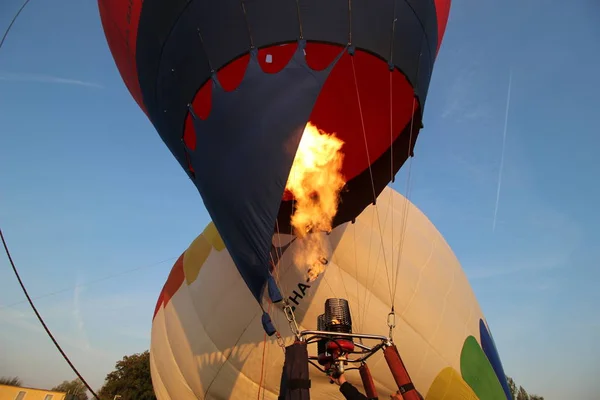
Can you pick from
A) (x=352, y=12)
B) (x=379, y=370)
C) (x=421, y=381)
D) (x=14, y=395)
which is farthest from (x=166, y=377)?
(x=14, y=395)

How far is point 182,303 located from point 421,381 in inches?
141

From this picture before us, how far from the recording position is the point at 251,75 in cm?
277

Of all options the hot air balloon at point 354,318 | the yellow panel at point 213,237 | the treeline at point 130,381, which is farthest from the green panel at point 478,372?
the treeline at point 130,381

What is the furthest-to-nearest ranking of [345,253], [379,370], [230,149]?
[345,253] < [379,370] < [230,149]

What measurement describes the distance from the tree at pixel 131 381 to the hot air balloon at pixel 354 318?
48.4 ft

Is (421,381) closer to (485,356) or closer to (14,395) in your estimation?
(485,356)

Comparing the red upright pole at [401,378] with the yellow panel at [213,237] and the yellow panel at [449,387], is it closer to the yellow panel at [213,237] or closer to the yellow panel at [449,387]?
the yellow panel at [449,387]

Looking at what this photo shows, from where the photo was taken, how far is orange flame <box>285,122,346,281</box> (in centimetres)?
421

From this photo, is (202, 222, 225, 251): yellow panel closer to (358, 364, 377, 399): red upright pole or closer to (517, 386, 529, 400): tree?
(358, 364, 377, 399): red upright pole

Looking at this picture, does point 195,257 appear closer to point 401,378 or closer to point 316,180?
point 316,180

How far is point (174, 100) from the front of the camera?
10.1 ft

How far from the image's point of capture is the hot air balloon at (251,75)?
2.64 meters

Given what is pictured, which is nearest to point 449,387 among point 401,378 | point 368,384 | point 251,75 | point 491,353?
point 491,353

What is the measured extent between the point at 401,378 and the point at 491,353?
466 cm
